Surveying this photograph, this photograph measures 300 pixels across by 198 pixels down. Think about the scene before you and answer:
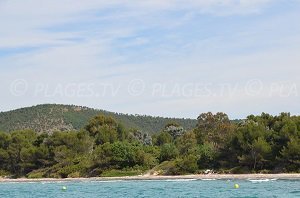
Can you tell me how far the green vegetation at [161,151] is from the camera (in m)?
84.6

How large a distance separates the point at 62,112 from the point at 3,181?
259 feet

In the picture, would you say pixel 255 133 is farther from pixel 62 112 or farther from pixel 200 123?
pixel 62 112

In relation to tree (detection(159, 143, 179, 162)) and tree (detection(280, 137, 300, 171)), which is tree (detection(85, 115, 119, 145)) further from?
tree (detection(280, 137, 300, 171))

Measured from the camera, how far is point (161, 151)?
328 ft

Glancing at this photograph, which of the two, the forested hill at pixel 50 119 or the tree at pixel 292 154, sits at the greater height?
the forested hill at pixel 50 119

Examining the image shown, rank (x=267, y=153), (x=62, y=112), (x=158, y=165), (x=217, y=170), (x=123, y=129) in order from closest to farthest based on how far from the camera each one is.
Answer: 1. (x=267, y=153)
2. (x=217, y=170)
3. (x=158, y=165)
4. (x=123, y=129)
5. (x=62, y=112)

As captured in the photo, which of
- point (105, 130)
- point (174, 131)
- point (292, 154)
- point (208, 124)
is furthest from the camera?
point (174, 131)

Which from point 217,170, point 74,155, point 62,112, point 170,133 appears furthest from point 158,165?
point 62,112

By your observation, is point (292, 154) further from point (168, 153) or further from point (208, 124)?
point (208, 124)

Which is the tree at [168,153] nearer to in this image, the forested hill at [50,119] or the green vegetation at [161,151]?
the green vegetation at [161,151]

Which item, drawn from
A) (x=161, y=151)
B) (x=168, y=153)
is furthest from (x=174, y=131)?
(x=168, y=153)

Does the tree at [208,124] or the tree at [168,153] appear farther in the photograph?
the tree at [208,124]

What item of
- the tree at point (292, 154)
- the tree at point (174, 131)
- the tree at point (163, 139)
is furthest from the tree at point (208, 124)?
the tree at point (292, 154)

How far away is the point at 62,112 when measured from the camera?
604ft
